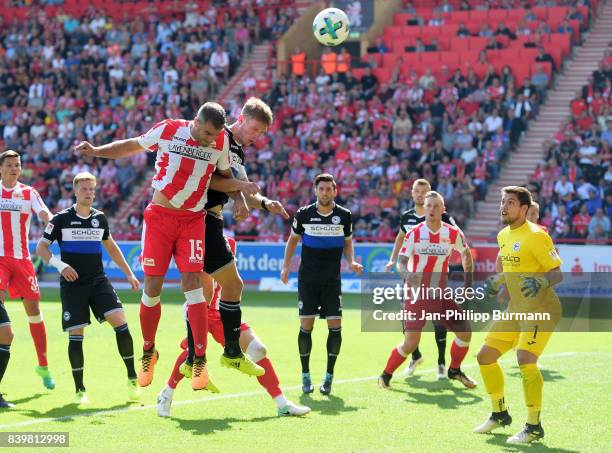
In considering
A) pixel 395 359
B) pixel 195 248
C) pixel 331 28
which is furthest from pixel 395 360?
pixel 331 28

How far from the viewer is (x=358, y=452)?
8.13 m

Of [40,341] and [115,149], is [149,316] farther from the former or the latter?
[40,341]

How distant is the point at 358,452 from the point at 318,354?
6.70 m

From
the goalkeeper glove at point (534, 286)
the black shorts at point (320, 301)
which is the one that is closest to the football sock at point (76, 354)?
the black shorts at point (320, 301)

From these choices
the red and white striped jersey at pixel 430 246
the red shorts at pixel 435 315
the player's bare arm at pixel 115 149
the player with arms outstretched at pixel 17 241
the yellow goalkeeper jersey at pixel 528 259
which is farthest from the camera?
the red and white striped jersey at pixel 430 246

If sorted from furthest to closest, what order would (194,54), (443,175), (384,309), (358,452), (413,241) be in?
(194,54), (443,175), (384,309), (413,241), (358,452)

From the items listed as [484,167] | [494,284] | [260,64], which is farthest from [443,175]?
[494,284]

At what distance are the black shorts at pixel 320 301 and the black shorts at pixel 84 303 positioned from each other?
218 cm

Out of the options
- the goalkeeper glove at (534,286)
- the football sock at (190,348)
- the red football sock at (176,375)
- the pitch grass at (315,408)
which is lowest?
the pitch grass at (315,408)

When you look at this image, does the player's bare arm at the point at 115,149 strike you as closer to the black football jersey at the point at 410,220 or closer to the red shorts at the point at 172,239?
the red shorts at the point at 172,239

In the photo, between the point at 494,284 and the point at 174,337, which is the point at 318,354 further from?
the point at 494,284

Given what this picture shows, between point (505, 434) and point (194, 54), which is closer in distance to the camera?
point (505, 434)

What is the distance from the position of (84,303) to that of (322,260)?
2769 millimetres

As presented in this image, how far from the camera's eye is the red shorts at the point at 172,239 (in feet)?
29.3
